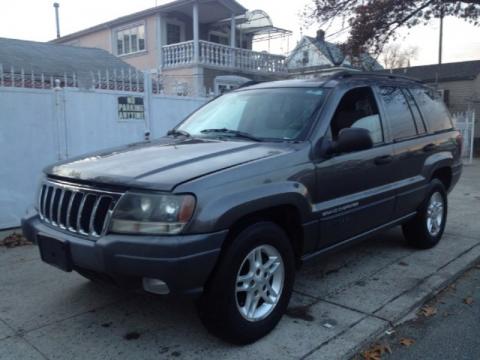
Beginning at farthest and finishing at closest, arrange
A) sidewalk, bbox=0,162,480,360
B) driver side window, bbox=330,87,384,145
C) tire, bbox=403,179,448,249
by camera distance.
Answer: tire, bbox=403,179,448,249 → driver side window, bbox=330,87,384,145 → sidewalk, bbox=0,162,480,360

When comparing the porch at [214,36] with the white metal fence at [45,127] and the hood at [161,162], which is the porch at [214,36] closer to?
the white metal fence at [45,127]

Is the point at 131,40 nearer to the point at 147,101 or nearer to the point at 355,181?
the point at 147,101

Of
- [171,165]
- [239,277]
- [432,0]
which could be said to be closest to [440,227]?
[239,277]

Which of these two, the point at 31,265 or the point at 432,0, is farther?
the point at 432,0

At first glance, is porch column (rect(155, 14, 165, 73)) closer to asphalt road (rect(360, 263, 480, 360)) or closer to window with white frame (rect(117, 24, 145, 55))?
window with white frame (rect(117, 24, 145, 55))

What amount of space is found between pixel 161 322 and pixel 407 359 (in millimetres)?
1770

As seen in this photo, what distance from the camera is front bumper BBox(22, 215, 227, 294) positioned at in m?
2.68

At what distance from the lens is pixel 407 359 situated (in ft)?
10.2

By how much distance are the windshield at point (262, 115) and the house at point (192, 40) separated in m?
13.4

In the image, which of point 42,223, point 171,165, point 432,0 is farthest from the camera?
point 432,0

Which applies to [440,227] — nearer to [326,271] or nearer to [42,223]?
[326,271]

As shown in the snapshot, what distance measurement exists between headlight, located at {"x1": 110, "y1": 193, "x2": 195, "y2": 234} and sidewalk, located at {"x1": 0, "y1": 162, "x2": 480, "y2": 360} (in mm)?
558

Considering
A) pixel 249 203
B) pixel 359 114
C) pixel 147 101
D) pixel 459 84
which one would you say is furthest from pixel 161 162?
pixel 459 84

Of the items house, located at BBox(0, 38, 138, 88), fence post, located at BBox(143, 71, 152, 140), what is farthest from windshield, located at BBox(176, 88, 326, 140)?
house, located at BBox(0, 38, 138, 88)
